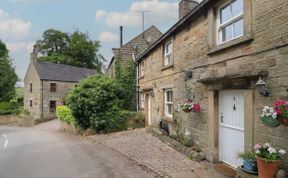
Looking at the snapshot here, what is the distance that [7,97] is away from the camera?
39.8m

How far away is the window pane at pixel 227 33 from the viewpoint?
241 inches

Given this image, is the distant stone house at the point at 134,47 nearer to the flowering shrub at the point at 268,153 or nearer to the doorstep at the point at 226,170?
the doorstep at the point at 226,170

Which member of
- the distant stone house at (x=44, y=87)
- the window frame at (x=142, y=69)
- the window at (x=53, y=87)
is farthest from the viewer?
the window at (x=53, y=87)

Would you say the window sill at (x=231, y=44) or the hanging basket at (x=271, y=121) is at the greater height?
the window sill at (x=231, y=44)

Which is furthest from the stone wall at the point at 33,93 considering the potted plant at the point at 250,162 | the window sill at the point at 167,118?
the potted plant at the point at 250,162

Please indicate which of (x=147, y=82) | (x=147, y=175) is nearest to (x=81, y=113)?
(x=147, y=82)

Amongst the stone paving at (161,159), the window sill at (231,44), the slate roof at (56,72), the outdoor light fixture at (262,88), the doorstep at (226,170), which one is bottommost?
the stone paving at (161,159)

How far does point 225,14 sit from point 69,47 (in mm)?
46572

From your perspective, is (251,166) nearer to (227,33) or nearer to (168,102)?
(227,33)

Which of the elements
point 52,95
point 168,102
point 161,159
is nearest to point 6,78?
point 52,95

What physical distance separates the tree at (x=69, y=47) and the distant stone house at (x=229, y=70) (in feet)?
136

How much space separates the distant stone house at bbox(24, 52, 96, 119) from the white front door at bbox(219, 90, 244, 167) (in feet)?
103

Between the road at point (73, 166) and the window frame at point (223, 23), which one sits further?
the road at point (73, 166)

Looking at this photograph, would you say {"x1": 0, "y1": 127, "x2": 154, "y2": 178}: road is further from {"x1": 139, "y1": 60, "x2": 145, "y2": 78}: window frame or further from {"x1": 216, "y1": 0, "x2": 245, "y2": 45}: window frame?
{"x1": 139, "y1": 60, "x2": 145, "y2": 78}: window frame
